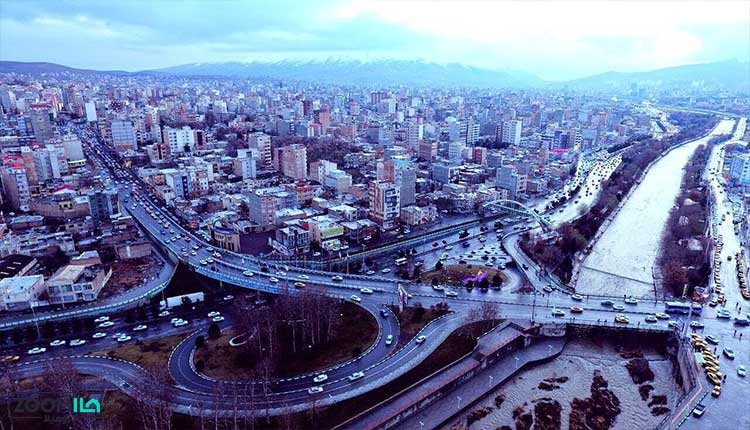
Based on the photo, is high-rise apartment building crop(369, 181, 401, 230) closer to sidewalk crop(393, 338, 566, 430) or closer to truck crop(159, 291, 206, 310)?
truck crop(159, 291, 206, 310)

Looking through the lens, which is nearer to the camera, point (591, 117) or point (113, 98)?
point (591, 117)

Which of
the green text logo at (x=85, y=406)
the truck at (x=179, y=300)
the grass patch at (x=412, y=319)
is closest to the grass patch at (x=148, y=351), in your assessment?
the green text logo at (x=85, y=406)

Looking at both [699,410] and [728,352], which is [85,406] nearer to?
[699,410]

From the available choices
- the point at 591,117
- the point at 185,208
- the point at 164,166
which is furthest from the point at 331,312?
the point at 591,117

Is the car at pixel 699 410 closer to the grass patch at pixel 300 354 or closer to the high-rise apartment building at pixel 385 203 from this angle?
the grass patch at pixel 300 354

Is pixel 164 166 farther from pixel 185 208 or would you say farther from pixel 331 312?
pixel 331 312

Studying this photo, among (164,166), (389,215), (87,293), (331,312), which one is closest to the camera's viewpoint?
(331,312)
